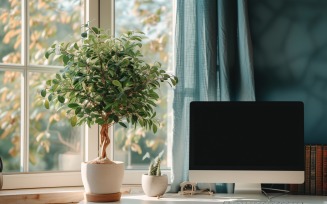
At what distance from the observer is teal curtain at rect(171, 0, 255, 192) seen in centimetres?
255

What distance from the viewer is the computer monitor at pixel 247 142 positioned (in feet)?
7.75

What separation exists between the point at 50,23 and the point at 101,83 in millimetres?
619

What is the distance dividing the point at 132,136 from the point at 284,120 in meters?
0.86

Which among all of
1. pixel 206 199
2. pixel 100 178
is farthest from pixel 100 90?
pixel 206 199

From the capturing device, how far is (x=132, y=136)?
2.73 m

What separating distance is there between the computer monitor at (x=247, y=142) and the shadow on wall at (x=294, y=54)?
35cm

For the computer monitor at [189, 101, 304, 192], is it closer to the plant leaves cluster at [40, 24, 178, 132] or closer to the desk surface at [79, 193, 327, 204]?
the desk surface at [79, 193, 327, 204]

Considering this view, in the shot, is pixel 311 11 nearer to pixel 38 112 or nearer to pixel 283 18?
pixel 283 18

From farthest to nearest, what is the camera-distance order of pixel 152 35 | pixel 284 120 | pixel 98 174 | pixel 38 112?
pixel 152 35 → pixel 38 112 → pixel 284 120 → pixel 98 174

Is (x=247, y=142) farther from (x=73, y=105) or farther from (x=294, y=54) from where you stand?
(x=73, y=105)

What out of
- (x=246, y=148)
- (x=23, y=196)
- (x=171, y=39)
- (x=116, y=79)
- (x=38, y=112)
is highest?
(x=171, y=39)

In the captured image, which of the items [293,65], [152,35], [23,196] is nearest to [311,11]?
[293,65]

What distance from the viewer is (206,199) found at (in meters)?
2.34

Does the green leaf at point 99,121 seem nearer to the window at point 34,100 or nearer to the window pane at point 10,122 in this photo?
the window at point 34,100
